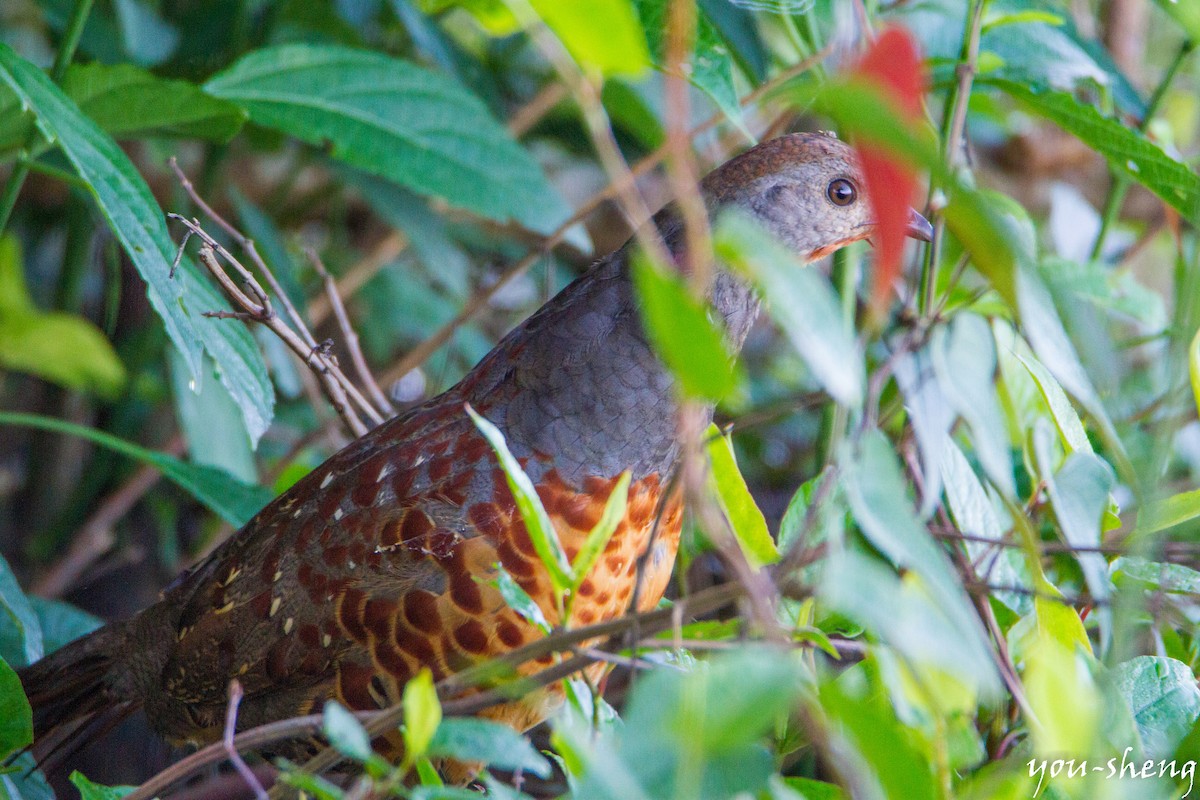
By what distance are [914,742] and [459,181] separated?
105 cm

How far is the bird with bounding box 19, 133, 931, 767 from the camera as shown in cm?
111

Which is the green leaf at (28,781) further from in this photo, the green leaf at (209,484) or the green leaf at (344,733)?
the green leaf at (344,733)

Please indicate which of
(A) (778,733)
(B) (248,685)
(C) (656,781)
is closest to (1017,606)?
(A) (778,733)

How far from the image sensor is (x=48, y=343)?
191cm

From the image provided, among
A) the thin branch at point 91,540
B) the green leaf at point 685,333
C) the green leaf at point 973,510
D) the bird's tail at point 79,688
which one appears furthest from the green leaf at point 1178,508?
the thin branch at point 91,540

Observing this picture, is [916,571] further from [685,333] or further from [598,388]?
[598,388]

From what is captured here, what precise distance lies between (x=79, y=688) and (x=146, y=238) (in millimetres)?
699

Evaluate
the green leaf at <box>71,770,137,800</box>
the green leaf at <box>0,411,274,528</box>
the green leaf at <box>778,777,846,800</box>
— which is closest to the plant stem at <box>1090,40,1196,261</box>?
the green leaf at <box>778,777,846,800</box>

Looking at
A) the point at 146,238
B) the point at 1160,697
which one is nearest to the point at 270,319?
the point at 146,238

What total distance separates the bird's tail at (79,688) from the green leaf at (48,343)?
65cm

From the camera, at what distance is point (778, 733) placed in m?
0.85

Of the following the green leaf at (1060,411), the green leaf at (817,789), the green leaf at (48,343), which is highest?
the green leaf at (48,343)

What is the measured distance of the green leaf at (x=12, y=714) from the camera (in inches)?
37.7

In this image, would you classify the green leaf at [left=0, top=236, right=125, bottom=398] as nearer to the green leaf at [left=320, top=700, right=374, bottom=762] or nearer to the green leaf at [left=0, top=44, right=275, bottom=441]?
the green leaf at [left=0, top=44, right=275, bottom=441]
